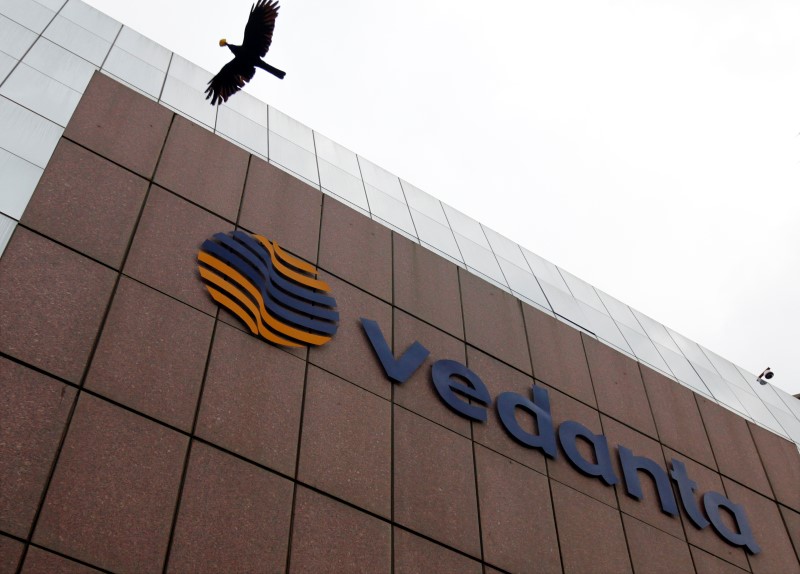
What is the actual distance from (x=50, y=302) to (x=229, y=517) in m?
3.15

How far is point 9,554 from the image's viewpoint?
23.8ft

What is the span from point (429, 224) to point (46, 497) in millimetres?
10726

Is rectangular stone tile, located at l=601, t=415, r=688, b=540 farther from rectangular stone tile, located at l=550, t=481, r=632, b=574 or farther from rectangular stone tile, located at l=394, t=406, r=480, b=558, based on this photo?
rectangular stone tile, located at l=394, t=406, r=480, b=558

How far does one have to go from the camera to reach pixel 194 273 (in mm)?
10938

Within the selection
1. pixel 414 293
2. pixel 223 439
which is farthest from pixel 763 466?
pixel 223 439

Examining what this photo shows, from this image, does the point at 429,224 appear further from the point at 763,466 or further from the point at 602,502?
the point at 763,466

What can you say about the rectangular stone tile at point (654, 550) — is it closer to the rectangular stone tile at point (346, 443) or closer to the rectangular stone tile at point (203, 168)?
the rectangular stone tile at point (346, 443)

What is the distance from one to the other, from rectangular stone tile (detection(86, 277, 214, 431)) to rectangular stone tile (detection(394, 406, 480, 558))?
2.96 metres

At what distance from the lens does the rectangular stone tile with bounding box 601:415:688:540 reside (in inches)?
523

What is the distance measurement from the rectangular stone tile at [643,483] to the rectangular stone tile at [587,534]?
0.55 m

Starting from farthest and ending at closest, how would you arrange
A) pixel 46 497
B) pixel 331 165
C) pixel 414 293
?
pixel 331 165, pixel 414 293, pixel 46 497

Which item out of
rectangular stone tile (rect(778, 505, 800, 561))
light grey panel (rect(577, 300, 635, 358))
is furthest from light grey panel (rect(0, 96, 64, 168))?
rectangular stone tile (rect(778, 505, 800, 561))

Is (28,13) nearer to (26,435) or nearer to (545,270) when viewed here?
(26,435)

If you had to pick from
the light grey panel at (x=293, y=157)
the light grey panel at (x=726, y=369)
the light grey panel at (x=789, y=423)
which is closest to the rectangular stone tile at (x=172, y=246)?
the light grey panel at (x=293, y=157)
